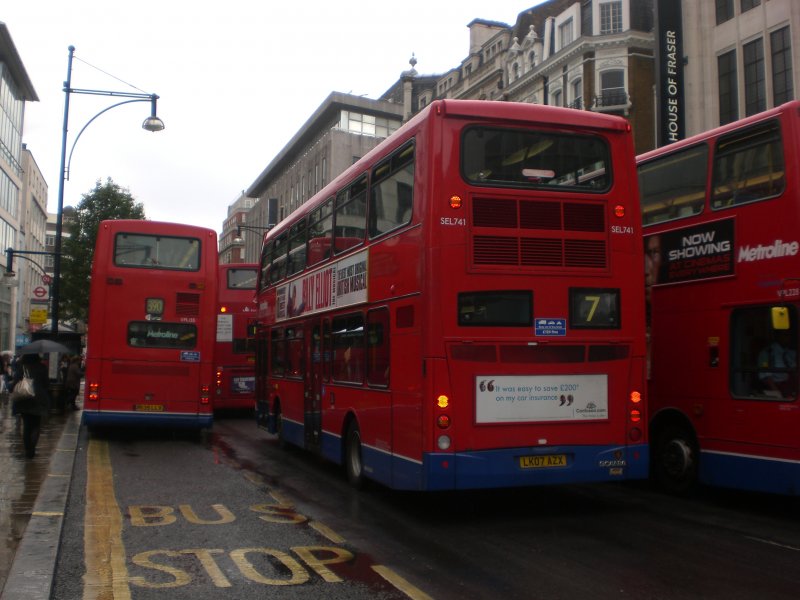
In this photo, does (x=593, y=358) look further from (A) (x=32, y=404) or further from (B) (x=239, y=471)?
(A) (x=32, y=404)

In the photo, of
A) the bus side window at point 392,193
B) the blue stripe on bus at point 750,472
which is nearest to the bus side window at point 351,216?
the bus side window at point 392,193

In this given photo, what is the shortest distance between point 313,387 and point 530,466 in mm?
5096

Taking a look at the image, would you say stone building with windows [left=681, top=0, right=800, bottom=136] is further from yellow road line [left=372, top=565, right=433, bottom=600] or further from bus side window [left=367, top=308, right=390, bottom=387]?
yellow road line [left=372, top=565, right=433, bottom=600]

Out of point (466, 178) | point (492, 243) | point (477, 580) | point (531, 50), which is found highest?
point (531, 50)

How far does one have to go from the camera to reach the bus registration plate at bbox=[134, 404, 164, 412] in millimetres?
17031

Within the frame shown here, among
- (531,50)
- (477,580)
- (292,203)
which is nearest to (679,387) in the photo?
(477,580)

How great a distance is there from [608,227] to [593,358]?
4.52 ft

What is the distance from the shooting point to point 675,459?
10.4 metres

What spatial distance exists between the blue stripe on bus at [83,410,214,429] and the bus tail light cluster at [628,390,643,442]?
10406mm

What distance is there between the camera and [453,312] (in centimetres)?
855

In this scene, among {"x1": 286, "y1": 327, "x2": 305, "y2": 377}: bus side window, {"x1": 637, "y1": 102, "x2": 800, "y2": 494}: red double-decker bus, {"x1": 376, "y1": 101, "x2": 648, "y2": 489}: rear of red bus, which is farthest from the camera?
{"x1": 286, "y1": 327, "x2": 305, "y2": 377}: bus side window

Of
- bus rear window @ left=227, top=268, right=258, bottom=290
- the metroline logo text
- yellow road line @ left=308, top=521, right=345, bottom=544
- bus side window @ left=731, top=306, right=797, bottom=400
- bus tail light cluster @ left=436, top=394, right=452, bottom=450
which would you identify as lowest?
yellow road line @ left=308, top=521, right=345, bottom=544

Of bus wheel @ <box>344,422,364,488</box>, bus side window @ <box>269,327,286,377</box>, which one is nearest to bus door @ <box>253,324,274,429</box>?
bus side window @ <box>269,327,286,377</box>

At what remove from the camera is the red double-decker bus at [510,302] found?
852 centimetres
